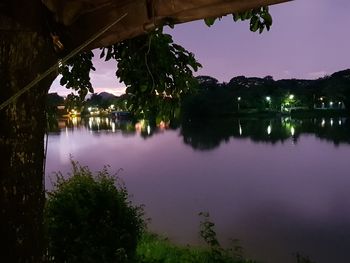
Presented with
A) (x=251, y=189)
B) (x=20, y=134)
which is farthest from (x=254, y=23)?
(x=251, y=189)

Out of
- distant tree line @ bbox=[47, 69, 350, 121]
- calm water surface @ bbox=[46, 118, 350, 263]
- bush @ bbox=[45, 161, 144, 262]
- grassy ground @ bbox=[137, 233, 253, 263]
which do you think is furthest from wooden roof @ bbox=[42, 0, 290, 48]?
distant tree line @ bbox=[47, 69, 350, 121]

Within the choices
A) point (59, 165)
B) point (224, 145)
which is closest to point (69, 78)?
point (59, 165)

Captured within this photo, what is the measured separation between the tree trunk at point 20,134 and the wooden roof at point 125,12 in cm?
22

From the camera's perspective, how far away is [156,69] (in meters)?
4.51

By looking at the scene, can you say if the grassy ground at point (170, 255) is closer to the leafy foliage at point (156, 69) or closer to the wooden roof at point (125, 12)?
the leafy foliage at point (156, 69)

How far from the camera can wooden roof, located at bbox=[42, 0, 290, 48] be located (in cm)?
231

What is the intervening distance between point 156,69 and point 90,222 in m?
3.19

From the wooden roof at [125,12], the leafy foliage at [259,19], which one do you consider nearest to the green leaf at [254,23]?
the leafy foliage at [259,19]

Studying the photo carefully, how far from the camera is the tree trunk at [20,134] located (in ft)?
8.60

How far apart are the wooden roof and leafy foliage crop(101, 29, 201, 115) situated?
1556mm

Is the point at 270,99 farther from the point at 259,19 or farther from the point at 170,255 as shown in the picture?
the point at 259,19

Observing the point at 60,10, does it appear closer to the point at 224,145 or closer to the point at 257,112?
the point at 224,145

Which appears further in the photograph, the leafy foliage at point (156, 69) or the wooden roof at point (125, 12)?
the leafy foliage at point (156, 69)

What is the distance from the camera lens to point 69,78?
19.1 feet
